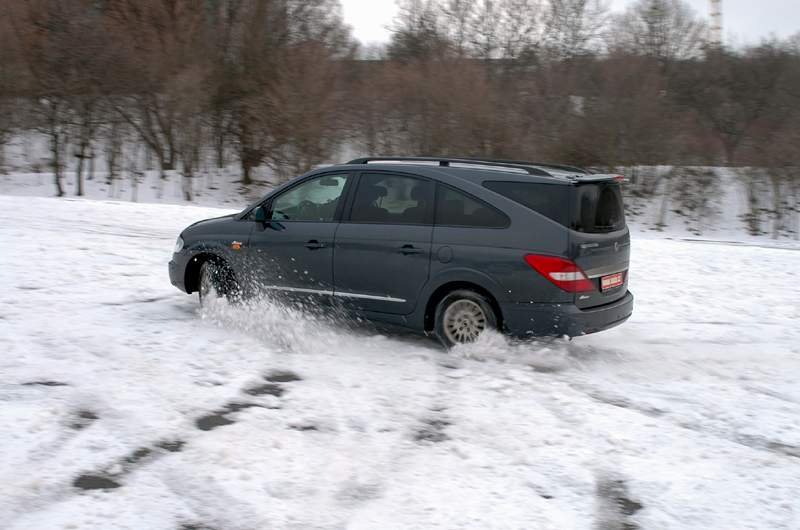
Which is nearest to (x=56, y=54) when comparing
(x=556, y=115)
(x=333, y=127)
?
Answer: (x=333, y=127)

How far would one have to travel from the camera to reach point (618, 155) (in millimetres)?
35844

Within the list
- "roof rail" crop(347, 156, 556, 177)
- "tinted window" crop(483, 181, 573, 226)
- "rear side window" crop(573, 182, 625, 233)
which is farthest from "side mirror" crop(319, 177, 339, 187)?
"rear side window" crop(573, 182, 625, 233)

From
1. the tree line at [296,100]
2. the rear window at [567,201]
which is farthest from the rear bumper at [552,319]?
the tree line at [296,100]

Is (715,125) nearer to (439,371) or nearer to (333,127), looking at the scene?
(333,127)

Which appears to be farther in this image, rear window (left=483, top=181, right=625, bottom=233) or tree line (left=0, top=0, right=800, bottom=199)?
tree line (left=0, top=0, right=800, bottom=199)

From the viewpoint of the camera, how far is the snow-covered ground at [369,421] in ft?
13.4

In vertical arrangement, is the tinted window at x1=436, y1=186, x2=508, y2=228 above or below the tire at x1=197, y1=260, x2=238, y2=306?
above

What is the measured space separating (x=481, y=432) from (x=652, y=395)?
65.9 inches

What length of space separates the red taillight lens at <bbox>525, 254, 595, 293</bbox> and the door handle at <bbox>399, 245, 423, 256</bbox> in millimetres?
1055

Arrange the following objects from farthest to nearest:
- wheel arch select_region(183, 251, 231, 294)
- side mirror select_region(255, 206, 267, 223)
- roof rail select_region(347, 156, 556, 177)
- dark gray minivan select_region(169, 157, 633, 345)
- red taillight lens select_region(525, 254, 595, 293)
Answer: wheel arch select_region(183, 251, 231, 294), side mirror select_region(255, 206, 267, 223), roof rail select_region(347, 156, 556, 177), dark gray minivan select_region(169, 157, 633, 345), red taillight lens select_region(525, 254, 595, 293)

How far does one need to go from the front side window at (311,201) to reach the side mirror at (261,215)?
0.07 meters

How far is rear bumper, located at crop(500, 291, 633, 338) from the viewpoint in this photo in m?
6.58

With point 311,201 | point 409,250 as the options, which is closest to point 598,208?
point 409,250

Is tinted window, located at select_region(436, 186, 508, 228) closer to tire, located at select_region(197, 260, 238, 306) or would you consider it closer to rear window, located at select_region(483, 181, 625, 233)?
rear window, located at select_region(483, 181, 625, 233)
